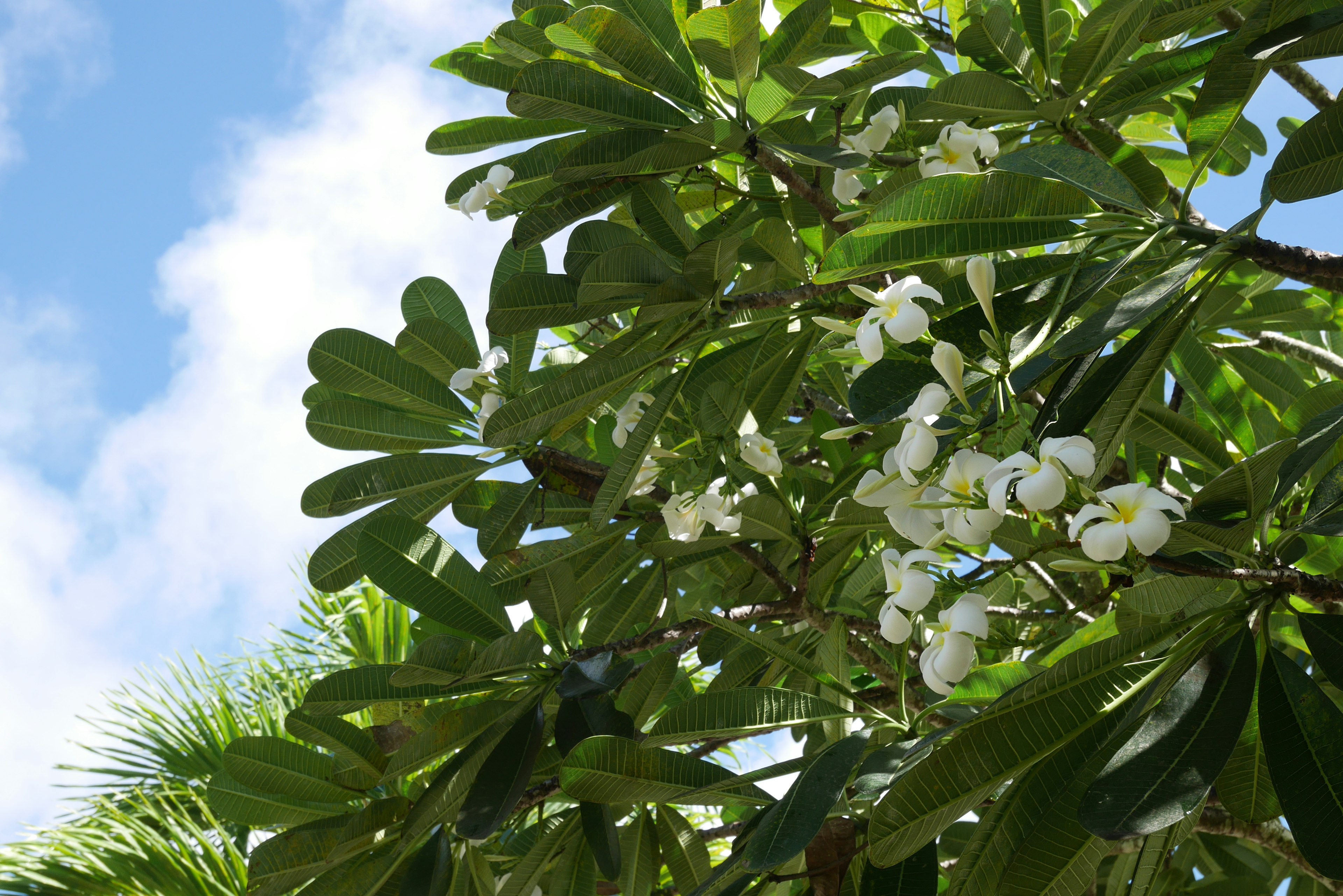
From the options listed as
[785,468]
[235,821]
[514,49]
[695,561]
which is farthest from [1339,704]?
[235,821]

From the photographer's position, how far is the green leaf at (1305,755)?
0.74 metres

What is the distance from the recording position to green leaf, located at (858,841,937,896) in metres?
0.97

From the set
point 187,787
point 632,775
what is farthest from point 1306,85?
point 187,787

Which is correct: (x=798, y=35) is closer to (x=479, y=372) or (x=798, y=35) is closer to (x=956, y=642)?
(x=479, y=372)

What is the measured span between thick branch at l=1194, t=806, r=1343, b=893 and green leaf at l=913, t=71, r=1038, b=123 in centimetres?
87

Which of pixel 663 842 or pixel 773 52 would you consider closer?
pixel 773 52

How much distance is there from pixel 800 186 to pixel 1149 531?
2.33 feet

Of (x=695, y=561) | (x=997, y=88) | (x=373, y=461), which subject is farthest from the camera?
(x=695, y=561)

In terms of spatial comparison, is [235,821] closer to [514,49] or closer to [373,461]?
[373,461]

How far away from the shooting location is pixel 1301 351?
1784 mm

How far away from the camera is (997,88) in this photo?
3.95ft

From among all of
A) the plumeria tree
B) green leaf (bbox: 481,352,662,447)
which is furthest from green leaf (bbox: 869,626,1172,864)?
green leaf (bbox: 481,352,662,447)

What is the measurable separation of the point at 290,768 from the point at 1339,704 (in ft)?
4.11

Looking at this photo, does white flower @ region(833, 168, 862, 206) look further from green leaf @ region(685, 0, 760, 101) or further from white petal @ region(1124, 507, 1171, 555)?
white petal @ region(1124, 507, 1171, 555)
